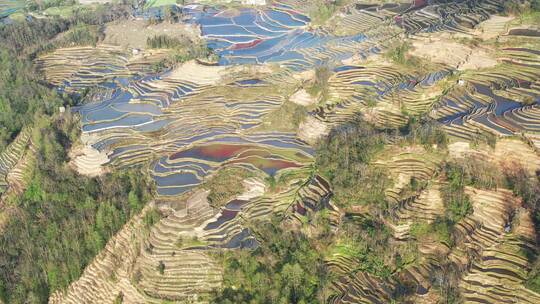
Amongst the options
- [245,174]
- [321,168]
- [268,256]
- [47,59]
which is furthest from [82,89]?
[268,256]

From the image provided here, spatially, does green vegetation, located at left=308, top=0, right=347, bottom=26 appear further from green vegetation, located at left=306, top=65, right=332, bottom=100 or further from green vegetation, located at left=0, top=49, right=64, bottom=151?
green vegetation, located at left=0, top=49, right=64, bottom=151

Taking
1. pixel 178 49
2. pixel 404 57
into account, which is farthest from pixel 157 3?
pixel 404 57

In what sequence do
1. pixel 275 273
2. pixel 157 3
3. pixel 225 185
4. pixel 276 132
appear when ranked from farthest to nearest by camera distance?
pixel 157 3 → pixel 276 132 → pixel 225 185 → pixel 275 273

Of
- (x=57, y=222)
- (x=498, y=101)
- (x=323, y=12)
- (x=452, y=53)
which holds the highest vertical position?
(x=452, y=53)

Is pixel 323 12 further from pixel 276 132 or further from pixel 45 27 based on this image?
pixel 45 27

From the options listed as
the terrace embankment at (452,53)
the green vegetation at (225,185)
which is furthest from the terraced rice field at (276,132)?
the terrace embankment at (452,53)

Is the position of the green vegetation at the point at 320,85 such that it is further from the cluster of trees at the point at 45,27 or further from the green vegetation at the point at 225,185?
the cluster of trees at the point at 45,27
